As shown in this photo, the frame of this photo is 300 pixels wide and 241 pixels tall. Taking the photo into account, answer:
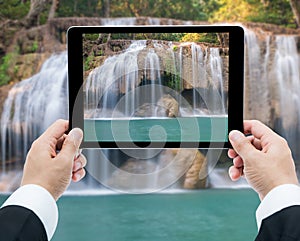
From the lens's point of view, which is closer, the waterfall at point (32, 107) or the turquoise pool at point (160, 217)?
the turquoise pool at point (160, 217)

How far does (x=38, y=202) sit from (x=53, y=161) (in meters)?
0.11

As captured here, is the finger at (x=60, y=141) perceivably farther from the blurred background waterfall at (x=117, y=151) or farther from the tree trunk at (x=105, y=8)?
the tree trunk at (x=105, y=8)

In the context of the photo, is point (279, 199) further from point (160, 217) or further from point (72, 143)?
point (160, 217)

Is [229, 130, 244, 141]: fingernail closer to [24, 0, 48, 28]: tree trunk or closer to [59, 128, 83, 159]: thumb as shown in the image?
[59, 128, 83, 159]: thumb

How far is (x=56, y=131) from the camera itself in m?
0.90

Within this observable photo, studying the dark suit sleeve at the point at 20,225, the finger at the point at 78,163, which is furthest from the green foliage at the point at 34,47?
the dark suit sleeve at the point at 20,225

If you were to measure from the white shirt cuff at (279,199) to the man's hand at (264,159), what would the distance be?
27 mm

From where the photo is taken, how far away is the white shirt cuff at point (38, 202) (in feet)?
2.23

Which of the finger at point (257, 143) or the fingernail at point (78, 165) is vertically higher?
the finger at point (257, 143)

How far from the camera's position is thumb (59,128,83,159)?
33.0 inches

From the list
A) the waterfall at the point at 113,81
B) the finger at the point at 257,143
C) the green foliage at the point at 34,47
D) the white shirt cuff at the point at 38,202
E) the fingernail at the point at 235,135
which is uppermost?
the waterfall at the point at 113,81

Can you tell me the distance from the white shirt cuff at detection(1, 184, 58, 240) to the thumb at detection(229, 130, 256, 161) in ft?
1.04

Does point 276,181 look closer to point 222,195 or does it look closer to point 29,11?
point 222,195

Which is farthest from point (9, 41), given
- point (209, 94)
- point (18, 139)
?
point (209, 94)
